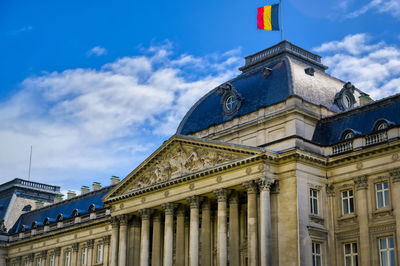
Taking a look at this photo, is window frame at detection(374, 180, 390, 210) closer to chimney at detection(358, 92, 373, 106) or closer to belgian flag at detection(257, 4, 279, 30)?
chimney at detection(358, 92, 373, 106)

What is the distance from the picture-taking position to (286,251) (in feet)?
166

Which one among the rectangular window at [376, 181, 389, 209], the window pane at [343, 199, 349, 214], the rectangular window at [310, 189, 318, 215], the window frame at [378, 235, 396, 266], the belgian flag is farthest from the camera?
the belgian flag

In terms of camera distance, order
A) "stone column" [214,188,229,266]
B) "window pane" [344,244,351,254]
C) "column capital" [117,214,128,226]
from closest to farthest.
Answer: "window pane" [344,244,351,254] < "stone column" [214,188,229,266] < "column capital" [117,214,128,226]

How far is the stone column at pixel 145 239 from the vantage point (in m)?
61.9

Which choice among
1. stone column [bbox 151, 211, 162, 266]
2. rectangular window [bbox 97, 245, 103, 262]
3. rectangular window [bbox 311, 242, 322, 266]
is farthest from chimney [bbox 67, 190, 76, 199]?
rectangular window [bbox 311, 242, 322, 266]

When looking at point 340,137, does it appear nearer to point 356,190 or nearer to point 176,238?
point 356,190

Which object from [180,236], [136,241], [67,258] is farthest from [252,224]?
[67,258]

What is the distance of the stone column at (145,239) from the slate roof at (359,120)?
672 inches

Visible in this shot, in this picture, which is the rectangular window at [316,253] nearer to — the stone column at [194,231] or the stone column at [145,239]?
the stone column at [194,231]

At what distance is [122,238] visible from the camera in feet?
213

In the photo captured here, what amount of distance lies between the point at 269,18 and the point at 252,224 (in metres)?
23.1

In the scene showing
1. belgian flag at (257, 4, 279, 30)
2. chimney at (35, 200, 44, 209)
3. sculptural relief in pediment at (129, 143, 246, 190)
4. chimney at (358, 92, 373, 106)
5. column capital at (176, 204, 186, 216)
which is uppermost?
belgian flag at (257, 4, 279, 30)

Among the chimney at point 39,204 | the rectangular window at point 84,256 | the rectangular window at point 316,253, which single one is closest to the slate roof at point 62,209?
the chimney at point 39,204

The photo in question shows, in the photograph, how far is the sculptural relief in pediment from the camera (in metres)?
56.5
